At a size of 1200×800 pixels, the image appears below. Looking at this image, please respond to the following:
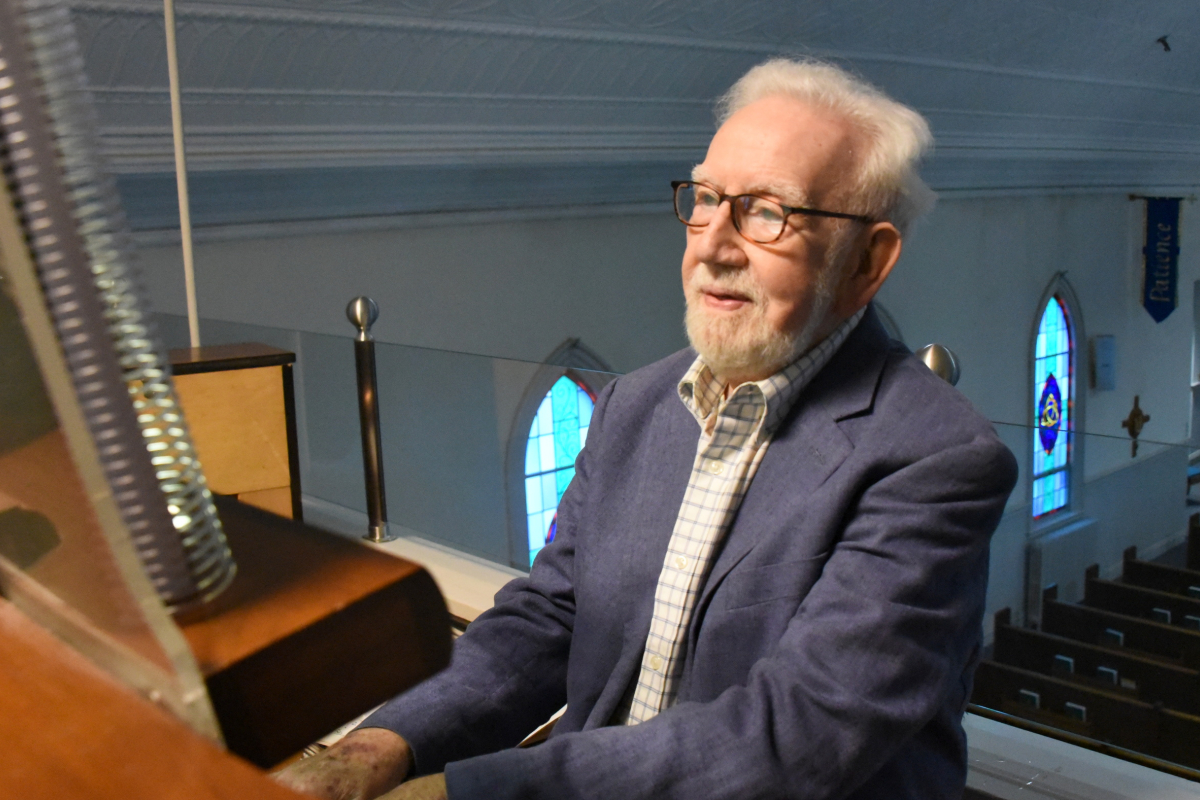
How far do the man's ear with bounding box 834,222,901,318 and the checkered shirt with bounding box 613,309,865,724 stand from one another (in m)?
0.05

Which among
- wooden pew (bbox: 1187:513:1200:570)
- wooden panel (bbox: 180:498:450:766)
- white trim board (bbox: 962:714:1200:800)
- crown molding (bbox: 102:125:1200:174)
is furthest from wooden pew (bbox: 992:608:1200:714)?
crown molding (bbox: 102:125:1200:174)

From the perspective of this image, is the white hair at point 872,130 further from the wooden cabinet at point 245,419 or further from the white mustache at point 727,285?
the wooden cabinet at point 245,419

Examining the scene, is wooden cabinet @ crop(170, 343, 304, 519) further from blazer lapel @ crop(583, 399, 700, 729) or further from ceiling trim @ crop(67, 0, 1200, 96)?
ceiling trim @ crop(67, 0, 1200, 96)

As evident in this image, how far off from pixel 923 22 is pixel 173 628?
27.8 ft

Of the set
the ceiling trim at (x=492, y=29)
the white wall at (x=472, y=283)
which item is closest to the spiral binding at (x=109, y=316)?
the ceiling trim at (x=492, y=29)

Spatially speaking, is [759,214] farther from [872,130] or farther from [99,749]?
[99,749]

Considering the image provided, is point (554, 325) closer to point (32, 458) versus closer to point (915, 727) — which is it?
point (915, 727)

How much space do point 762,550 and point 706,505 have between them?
131 millimetres

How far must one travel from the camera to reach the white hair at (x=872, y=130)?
146 centimetres

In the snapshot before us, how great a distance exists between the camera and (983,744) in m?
2.14

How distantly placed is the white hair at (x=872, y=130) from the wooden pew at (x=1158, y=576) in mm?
2152

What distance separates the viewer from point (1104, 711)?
10.7 ft

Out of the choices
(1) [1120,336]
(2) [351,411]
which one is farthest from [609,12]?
(1) [1120,336]

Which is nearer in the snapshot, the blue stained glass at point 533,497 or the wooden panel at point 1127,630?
the wooden panel at point 1127,630
